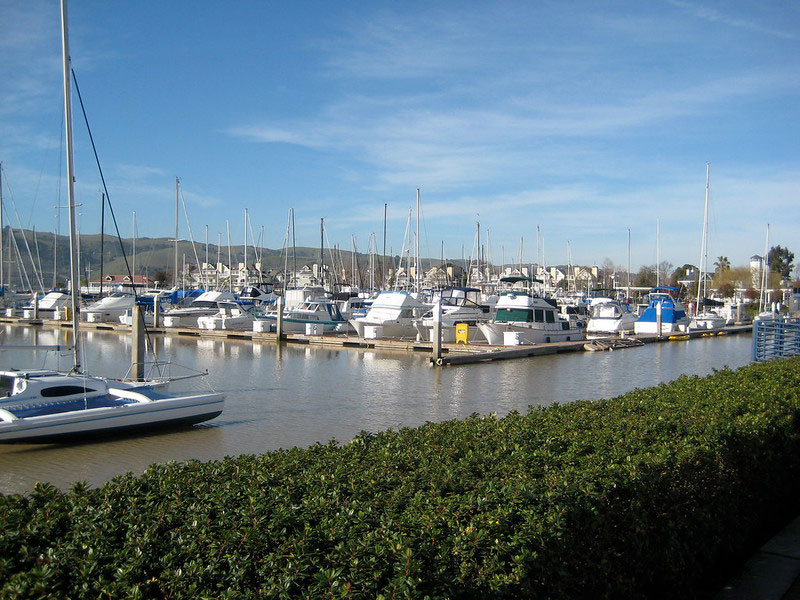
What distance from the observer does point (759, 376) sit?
11.9 m

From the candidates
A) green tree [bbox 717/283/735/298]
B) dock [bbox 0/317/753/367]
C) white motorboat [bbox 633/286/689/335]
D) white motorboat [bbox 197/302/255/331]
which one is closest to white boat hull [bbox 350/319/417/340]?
dock [bbox 0/317/753/367]

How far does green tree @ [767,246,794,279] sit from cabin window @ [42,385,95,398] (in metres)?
131

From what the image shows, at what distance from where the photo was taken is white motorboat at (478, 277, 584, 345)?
1594 inches

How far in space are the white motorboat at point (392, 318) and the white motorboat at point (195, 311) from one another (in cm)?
1454

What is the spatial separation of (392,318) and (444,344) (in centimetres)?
582

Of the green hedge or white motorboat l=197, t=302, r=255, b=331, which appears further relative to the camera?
white motorboat l=197, t=302, r=255, b=331

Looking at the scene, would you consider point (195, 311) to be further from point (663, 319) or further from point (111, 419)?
point (111, 419)

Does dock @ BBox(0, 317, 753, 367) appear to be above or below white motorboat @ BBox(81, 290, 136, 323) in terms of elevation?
below

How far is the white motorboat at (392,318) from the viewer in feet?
145

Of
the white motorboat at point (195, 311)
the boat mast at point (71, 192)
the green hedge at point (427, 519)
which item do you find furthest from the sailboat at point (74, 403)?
the white motorboat at point (195, 311)

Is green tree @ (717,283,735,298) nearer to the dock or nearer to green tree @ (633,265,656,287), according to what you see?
green tree @ (633,265,656,287)

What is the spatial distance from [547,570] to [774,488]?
4.97 metres

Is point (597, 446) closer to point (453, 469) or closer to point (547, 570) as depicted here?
point (453, 469)

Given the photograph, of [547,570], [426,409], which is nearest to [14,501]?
[547,570]
